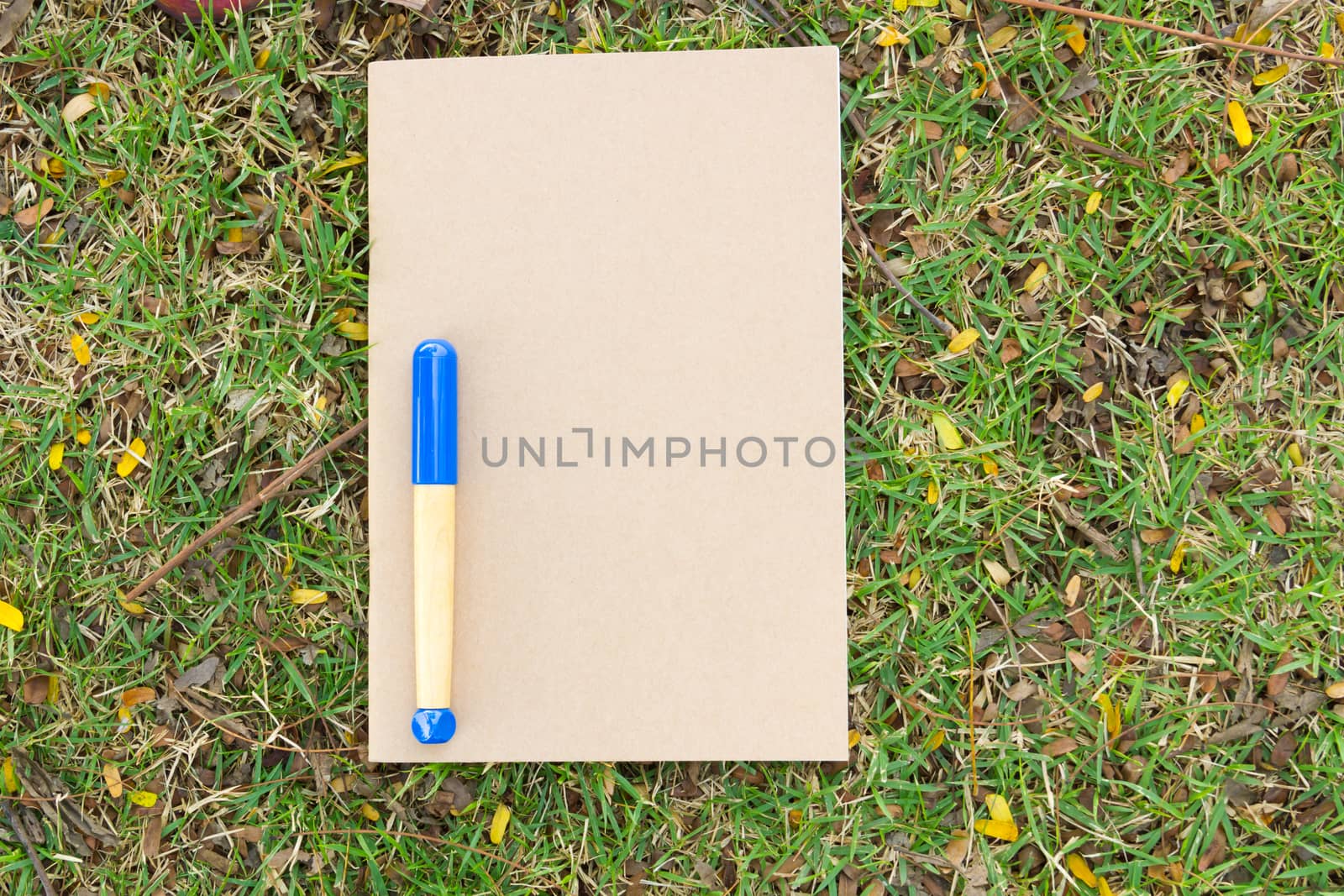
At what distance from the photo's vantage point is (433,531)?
0.99m

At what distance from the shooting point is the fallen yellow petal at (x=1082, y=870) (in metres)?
1.02

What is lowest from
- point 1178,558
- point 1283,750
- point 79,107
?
point 1283,750

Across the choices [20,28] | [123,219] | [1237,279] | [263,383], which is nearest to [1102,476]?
[1237,279]

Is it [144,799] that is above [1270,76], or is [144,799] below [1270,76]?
below

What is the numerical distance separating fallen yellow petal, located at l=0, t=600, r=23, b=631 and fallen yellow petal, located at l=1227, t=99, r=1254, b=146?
65.3 inches

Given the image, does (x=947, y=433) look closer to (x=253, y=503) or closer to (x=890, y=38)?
(x=890, y=38)

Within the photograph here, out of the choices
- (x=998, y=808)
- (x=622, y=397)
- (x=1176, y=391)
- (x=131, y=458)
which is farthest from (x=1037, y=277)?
(x=131, y=458)

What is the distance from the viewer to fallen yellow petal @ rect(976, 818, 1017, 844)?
1023mm

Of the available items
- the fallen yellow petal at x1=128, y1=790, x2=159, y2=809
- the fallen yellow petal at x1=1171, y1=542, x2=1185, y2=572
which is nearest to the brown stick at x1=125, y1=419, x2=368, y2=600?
the fallen yellow petal at x1=128, y1=790, x2=159, y2=809

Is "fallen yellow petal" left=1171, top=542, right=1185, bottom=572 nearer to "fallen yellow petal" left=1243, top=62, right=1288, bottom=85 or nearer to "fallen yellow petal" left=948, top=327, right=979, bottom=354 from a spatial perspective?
"fallen yellow petal" left=948, top=327, right=979, bottom=354

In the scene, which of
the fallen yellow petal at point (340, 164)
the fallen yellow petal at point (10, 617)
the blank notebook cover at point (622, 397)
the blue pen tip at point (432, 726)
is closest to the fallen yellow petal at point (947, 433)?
the blank notebook cover at point (622, 397)

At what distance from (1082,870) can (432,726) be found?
0.81 metres

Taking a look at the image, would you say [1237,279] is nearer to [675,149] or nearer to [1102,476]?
[1102,476]

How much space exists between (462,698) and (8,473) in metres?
0.65
